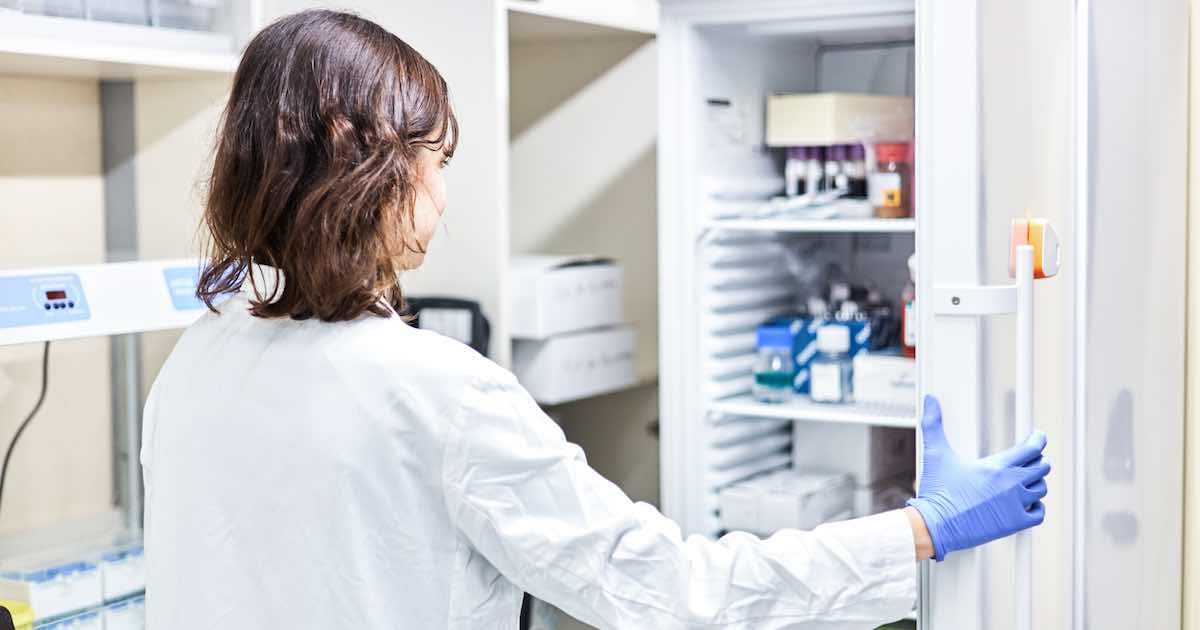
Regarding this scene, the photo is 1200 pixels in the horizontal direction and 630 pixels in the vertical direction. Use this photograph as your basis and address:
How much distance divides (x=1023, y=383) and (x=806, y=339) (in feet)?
3.64

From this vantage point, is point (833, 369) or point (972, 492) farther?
point (833, 369)

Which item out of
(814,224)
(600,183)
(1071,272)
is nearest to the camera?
(1071,272)

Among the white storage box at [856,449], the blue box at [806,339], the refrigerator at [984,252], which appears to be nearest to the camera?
the refrigerator at [984,252]

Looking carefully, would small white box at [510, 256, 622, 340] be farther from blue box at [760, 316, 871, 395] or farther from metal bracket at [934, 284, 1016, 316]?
metal bracket at [934, 284, 1016, 316]

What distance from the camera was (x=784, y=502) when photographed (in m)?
2.38

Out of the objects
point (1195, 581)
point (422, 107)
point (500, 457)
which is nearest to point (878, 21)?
point (1195, 581)

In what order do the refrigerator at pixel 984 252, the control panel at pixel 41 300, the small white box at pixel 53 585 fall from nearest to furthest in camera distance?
1. the refrigerator at pixel 984 252
2. the control panel at pixel 41 300
3. the small white box at pixel 53 585

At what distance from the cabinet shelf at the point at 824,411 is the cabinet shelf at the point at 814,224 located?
1.04 ft

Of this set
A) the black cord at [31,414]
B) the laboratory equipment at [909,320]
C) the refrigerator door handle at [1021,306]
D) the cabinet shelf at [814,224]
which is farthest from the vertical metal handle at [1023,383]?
the black cord at [31,414]

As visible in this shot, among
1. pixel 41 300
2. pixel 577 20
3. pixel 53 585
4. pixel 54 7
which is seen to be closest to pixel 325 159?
pixel 41 300

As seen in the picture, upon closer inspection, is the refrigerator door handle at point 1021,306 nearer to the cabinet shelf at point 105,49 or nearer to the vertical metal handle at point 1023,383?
the vertical metal handle at point 1023,383

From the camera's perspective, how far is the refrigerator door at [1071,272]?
1325 mm

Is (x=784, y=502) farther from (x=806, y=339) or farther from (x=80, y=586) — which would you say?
(x=80, y=586)

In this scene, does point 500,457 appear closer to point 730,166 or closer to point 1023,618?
point 1023,618
